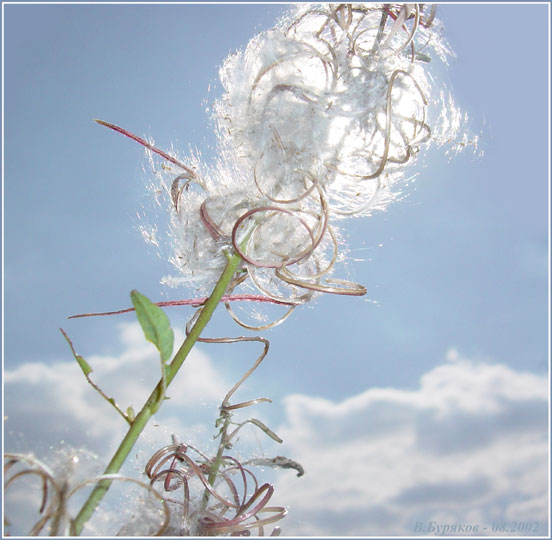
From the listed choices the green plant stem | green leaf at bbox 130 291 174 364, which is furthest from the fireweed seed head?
green leaf at bbox 130 291 174 364

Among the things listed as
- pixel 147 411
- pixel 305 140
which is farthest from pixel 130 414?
pixel 305 140

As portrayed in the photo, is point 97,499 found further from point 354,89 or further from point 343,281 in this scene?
point 354,89

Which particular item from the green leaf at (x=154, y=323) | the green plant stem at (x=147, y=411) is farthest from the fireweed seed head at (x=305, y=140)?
the green leaf at (x=154, y=323)

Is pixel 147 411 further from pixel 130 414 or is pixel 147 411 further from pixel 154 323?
pixel 154 323

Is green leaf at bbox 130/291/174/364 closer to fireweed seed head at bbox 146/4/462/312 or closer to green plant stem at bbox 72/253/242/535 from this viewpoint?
green plant stem at bbox 72/253/242/535

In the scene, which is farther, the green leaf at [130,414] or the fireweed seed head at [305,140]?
the fireweed seed head at [305,140]

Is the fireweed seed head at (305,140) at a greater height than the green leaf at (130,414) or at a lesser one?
greater

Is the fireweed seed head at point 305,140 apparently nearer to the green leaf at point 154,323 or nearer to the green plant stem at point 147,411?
the green plant stem at point 147,411
